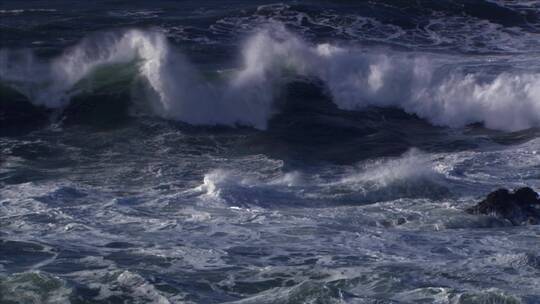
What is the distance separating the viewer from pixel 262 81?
22281 mm

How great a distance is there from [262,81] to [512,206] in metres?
9.34

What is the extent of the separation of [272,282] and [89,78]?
12.1 meters

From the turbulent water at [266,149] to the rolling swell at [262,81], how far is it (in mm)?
52

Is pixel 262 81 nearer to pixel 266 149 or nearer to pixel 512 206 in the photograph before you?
pixel 266 149

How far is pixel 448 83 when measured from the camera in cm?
2222

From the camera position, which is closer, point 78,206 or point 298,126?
point 78,206

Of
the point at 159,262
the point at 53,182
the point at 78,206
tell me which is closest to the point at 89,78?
the point at 53,182

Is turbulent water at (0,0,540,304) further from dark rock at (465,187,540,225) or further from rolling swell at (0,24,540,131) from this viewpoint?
dark rock at (465,187,540,225)

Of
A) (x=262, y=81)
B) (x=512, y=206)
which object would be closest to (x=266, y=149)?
(x=262, y=81)

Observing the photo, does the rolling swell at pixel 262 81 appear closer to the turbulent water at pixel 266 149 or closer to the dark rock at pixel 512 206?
the turbulent water at pixel 266 149

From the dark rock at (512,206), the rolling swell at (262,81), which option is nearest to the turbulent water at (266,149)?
the rolling swell at (262,81)

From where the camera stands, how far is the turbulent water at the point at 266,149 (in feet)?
38.4

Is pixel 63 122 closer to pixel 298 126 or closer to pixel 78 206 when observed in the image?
pixel 298 126

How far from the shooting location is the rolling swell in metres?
21.0
